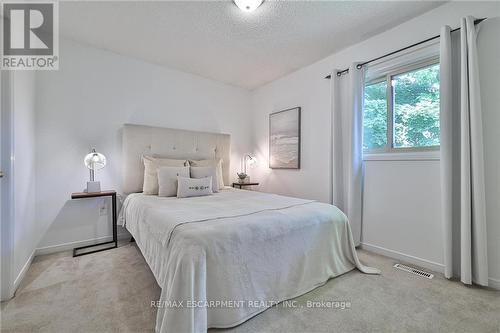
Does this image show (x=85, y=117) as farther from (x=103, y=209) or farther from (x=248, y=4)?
(x=248, y=4)

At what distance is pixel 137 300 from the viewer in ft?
5.15

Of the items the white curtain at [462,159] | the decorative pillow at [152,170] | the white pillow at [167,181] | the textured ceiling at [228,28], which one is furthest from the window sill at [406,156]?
the decorative pillow at [152,170]

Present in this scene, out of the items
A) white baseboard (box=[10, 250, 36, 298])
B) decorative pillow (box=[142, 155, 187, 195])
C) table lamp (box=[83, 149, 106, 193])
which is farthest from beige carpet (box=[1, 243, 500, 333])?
decorative pillow (box=[142, 155, 187, 195])

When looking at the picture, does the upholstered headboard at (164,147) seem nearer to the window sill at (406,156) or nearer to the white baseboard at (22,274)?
the white baseboard at (22,274)

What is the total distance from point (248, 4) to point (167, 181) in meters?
2.07

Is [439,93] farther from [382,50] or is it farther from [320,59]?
[320,59]

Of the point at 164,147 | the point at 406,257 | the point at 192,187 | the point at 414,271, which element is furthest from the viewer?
the point at 164,147

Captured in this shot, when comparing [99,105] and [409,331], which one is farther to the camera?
[99,105]

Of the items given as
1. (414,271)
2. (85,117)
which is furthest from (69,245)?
(414,271)

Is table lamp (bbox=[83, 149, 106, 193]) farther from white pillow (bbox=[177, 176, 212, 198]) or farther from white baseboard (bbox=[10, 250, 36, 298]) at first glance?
white pillow (bbox=[177, 176, 212, 198])

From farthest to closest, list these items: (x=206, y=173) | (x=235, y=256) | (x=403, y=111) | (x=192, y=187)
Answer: (x=206, y=173) < (x=192, y=187) < (x=403, y=111) < (x=235, y=256)

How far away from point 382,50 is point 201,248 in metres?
2.82

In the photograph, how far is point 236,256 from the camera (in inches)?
53.0

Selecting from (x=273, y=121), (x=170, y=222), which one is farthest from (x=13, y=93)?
(x=273, y=121)
